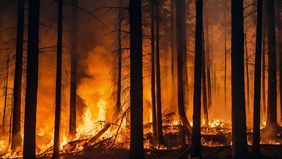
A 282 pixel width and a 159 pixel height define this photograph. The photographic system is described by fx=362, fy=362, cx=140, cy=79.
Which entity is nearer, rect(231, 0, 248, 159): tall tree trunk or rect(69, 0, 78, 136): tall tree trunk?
rect(231, 0, 248, 159): tall tree trunk

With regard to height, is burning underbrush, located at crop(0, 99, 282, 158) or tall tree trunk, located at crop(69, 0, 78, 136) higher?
tall tree trunk, located at crop(69, 0, 78, 136)

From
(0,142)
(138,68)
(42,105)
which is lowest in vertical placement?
(0,142)

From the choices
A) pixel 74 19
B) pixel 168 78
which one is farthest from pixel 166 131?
pixel 168 78

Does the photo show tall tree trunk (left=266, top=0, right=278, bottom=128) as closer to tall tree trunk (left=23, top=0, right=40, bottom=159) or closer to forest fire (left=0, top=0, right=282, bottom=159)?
forest fire (left=0, top=0, right=282, bottom=159)

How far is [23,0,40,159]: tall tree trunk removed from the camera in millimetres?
12062

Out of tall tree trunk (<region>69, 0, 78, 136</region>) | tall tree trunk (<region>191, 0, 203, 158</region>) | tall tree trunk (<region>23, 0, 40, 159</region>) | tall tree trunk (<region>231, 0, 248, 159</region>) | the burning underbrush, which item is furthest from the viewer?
tall tree trunk (<region>69, 0, 78, 136</region>)

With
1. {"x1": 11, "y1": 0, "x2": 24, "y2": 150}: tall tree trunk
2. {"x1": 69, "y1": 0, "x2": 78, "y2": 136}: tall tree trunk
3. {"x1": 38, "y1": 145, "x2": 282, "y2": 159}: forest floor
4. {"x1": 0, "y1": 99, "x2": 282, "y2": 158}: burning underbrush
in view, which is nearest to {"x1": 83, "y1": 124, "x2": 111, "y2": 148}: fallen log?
{"x1": 0, "y1": 99, "x2": 282, "y2": 158}: burning underbrush

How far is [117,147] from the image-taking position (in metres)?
20.1

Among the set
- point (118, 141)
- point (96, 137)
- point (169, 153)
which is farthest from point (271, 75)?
point (96, 137)

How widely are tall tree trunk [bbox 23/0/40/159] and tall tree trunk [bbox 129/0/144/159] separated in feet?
10.7

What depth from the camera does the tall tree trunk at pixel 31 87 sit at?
39.6ft

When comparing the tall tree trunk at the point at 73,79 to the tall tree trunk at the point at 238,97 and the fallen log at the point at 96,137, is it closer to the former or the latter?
the fallen log at the point at 96,137

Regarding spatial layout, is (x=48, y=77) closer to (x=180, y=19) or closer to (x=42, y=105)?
(x=42, y=105)

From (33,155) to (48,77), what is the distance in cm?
1946
